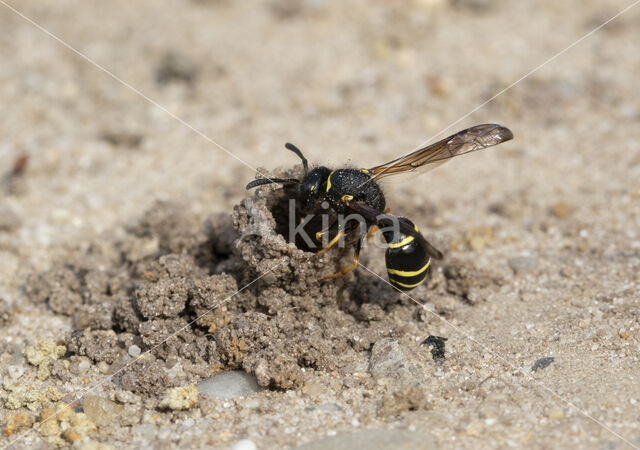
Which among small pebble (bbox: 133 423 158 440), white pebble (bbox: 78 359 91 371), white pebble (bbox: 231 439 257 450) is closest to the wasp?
white pebble (bbox: 231 439 257 450)

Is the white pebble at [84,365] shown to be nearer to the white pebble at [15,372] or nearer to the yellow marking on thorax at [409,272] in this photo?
the white pebble at [15,372]

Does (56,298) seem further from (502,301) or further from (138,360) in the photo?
(502,301)

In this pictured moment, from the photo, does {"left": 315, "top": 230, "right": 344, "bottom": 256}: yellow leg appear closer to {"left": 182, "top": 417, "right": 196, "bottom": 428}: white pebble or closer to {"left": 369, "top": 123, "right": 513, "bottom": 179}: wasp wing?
{"left": 369, "top": 123, "right": 513, "bottom": 179}: wasp wing

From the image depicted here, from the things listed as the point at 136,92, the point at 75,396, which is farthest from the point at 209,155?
the point at 75,396

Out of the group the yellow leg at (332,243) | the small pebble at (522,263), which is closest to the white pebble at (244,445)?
the yellow leg at (332,243)

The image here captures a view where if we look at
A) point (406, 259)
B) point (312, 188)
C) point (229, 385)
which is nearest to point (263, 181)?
point (312, 188)
